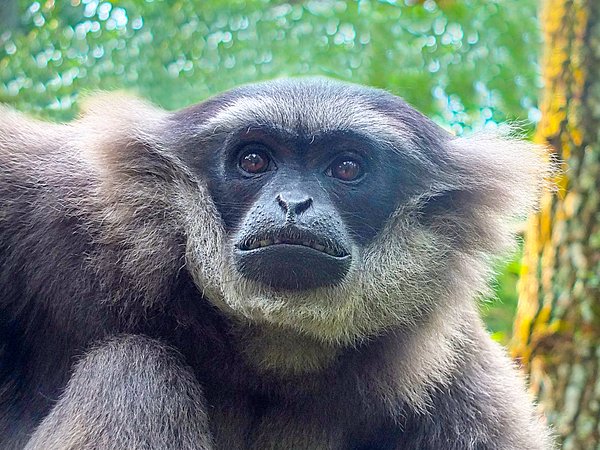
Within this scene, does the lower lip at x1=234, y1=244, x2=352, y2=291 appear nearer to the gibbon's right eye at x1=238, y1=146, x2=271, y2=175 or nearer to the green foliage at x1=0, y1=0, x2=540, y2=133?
the gibbon's right eye at x1=238, y1=146, x2=271, y2=175

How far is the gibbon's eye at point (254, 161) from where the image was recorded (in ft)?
14.0

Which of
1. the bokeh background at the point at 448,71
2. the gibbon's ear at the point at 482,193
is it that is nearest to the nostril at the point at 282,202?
the gibbon's ear at the point at 482,193

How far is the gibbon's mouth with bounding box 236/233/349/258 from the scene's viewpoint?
155 inches

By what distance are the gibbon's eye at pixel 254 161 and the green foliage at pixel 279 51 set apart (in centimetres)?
268

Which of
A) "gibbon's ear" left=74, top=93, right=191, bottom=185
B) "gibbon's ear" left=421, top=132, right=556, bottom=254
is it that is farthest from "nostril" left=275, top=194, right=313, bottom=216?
"gibbon's ear" left=421, top=132, right=556, bottom=254

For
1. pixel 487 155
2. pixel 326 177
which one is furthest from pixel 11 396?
pixel 487 155

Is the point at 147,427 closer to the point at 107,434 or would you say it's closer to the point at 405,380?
the point at 107,434

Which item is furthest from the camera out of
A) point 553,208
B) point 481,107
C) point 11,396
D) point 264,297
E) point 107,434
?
point 481,107

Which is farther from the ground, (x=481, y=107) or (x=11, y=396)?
(x=481, y=107)

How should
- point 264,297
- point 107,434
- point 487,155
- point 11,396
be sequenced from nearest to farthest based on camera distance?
point 107,434 < point 264,297 < point 11,396 < point 487,155

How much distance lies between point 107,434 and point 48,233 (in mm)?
1114

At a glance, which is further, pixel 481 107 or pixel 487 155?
pixel 481 107

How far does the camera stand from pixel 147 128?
14.9 ft

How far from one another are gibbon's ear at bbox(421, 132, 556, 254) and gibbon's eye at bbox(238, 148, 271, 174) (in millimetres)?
877
